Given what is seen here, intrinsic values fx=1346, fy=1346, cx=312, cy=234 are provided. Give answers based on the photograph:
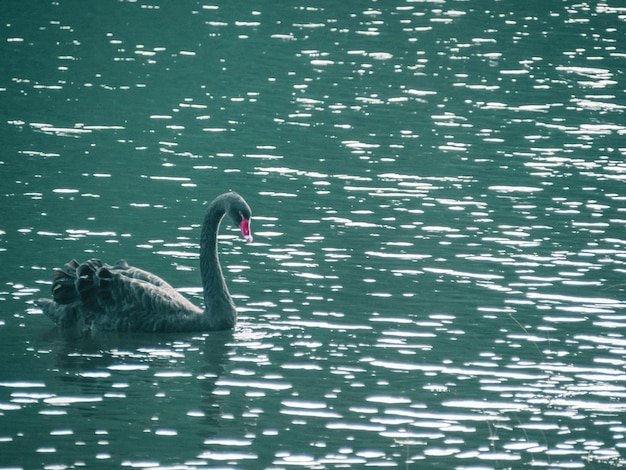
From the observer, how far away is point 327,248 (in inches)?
878

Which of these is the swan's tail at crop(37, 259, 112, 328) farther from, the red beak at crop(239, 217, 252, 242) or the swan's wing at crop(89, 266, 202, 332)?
the red beak at crop(239, 217, 252, 242)

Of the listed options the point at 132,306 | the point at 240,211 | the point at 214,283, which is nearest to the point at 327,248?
the point at 240,211

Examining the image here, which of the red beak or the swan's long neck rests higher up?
the red beak

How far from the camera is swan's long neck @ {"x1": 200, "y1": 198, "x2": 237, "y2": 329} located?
17.9 metres

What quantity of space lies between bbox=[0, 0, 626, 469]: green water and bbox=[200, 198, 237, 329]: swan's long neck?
15.0 inches

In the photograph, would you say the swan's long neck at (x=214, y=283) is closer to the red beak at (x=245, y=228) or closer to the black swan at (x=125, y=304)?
the black swan at (x=125, y=304)

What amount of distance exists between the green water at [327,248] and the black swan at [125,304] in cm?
25

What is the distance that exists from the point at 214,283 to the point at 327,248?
4506 mm

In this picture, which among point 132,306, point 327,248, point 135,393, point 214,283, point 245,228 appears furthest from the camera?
point 327,248

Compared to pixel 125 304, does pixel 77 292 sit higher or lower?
higher

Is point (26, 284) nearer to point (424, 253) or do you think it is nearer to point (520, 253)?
point (424, 253)

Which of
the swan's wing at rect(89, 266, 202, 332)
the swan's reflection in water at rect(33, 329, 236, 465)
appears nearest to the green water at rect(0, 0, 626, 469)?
the swan's reflection in water at rect(33, 329, 236, 465)

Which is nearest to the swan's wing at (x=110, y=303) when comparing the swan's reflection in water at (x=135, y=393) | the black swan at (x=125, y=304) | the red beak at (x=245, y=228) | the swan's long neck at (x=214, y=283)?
the black swan at (x=125, y=304)

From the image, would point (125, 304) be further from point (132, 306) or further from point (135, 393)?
point (135, 393)
